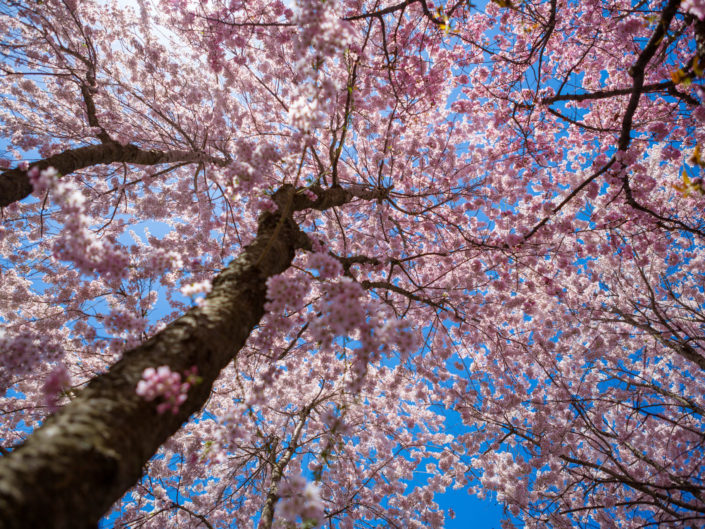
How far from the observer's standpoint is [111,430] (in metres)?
1.18

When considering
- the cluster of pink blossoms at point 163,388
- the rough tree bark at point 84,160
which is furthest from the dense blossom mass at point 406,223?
the cluster of pink blossoms at point 163,388

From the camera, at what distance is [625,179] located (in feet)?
16.5

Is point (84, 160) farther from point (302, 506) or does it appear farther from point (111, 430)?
point (302, 506)

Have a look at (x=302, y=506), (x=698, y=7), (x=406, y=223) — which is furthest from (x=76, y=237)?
(x=406, y=223)

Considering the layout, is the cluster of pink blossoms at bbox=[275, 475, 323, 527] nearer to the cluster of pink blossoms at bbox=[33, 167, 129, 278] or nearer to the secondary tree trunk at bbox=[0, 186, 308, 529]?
the secondary tree trunk at bbox=[0, 186, 308, 529]

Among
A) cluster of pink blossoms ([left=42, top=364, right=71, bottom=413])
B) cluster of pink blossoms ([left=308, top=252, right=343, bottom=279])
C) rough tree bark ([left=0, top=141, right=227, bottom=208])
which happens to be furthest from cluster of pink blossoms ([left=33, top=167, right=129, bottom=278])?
rough tree bark ([left=0, top=141, right=227, bottom=208])

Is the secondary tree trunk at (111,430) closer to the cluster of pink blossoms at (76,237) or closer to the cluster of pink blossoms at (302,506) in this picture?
the cluster of pink blossoms at (76,237)

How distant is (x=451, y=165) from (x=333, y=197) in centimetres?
512

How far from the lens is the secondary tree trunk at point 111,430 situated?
0.93 meters

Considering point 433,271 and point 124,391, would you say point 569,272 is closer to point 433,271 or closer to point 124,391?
point 433,271

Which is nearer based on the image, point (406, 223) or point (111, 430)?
point (111, 430)

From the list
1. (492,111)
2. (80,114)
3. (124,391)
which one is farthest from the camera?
(492,111)

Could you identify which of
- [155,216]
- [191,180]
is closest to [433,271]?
[191,180]

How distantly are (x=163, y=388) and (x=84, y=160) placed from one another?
418cm
